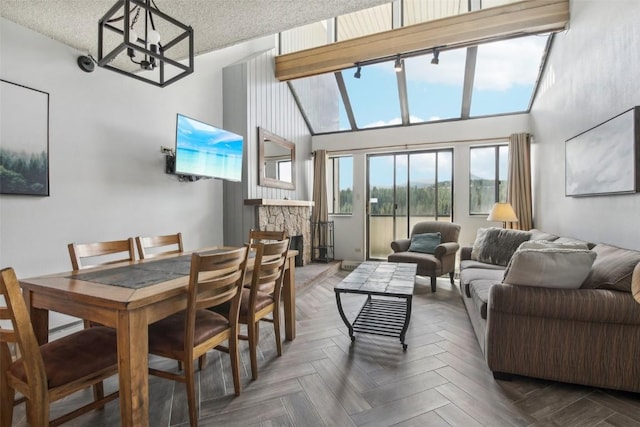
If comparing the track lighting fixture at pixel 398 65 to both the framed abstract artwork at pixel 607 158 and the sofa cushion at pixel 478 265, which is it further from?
the sofa cushion at pixel 478 265

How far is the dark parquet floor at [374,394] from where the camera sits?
155 cm

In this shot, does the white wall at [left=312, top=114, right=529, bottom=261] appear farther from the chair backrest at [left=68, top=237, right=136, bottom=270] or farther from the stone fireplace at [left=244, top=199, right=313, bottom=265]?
the chair backrest at [left=68, top=237, right=136, bottom=270]

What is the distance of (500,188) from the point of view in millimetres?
4852

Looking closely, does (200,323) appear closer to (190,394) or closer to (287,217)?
(190,394)

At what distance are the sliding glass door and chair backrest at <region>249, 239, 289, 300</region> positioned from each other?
375 centimetres

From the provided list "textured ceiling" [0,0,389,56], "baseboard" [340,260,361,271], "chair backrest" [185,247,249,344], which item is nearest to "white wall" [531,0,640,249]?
"textured ceiling" [0,0,389,56]

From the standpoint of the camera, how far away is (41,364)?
3.83 ft

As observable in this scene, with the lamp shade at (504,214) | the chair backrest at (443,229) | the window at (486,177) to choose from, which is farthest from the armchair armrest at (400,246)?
the window at (486,177)

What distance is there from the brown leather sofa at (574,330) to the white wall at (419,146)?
307 centimetres

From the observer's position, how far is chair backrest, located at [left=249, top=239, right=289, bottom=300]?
6.22 ft

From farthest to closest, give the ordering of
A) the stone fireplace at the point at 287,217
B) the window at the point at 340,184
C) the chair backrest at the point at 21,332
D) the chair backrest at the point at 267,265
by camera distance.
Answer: the window at the point at 340,184 → the stone fireplace at the point at 287,217 → the chair backrest at the point at 267,265 → the chair backrest at the point at 21,332

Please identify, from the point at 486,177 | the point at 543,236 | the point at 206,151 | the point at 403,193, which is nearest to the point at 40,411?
the point at 206,151

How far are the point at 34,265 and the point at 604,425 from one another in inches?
150

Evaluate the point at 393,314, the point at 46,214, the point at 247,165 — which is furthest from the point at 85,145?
the point at 393,314
